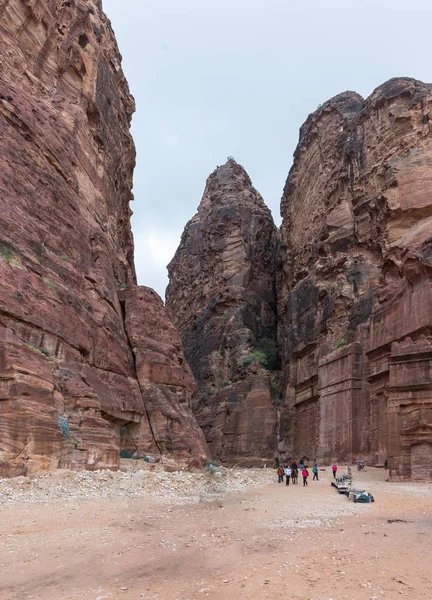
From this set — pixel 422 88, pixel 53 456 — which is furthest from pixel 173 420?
pixel 422 88

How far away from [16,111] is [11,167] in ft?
10.6

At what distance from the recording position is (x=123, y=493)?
13.0 metres

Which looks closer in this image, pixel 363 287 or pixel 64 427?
pixel 64 427

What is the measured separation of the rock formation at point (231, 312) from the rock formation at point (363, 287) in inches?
122

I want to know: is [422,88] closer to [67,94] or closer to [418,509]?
[67,94]

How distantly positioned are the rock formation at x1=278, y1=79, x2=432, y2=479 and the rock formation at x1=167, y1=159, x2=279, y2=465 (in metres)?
3.10

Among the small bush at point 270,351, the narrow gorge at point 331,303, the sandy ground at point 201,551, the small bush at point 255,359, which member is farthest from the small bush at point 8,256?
the small bush at point 270,351

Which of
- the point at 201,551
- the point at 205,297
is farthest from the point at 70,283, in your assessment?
the point at 205,297

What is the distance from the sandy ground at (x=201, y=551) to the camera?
6324mm

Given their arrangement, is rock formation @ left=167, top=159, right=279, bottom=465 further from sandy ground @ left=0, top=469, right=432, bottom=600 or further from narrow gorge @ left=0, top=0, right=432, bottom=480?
sandy ground @ left=0, top=469, right=432, bottom=600

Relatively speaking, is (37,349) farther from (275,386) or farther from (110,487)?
(275,386)

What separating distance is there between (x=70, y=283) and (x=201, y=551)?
12.9 m

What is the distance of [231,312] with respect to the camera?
5569 cm

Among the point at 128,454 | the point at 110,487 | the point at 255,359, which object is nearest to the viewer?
the point at 110,487
